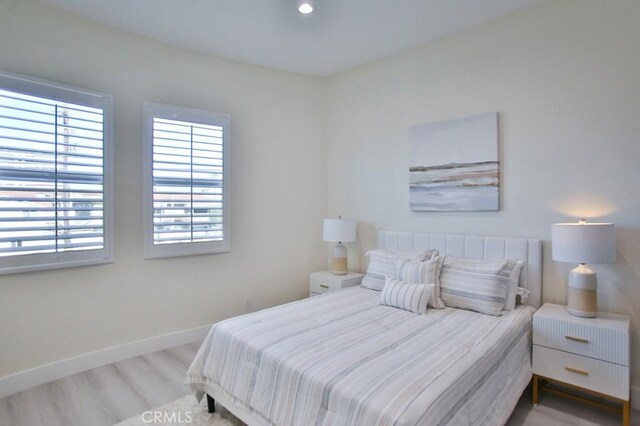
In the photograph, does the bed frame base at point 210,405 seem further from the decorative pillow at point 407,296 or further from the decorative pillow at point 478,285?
the decorative pillow at point 478,285

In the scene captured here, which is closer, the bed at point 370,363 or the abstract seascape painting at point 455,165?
the bed at point 370,363

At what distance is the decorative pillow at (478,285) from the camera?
8.12 ft

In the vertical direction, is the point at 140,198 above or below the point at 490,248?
above

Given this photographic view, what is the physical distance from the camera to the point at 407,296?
2561mm

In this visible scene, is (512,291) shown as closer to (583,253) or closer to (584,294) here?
Answer: (584,294)

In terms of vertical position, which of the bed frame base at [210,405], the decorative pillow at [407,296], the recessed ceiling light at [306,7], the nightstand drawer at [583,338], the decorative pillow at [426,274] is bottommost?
the bed frame base at [210,405]

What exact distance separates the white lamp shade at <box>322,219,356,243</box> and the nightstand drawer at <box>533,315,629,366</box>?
1.86m

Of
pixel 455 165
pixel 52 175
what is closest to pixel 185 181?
pixel 52 175

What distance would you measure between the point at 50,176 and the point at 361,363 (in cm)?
261

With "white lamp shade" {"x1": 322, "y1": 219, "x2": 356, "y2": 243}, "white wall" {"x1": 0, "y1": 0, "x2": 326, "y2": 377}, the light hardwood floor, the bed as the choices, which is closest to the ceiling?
"white wall" {"x1": 0, "y1": 0, "x2": 326, "y2": 377}

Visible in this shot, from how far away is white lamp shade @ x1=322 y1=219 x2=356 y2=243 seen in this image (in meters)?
3.68

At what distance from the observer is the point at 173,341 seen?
3242 millimetres

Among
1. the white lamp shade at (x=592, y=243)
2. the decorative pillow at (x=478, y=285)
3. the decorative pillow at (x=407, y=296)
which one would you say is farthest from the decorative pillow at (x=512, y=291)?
the decorative pillow at (x=407, y=296)

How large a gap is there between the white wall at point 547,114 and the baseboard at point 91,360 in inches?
92.5
